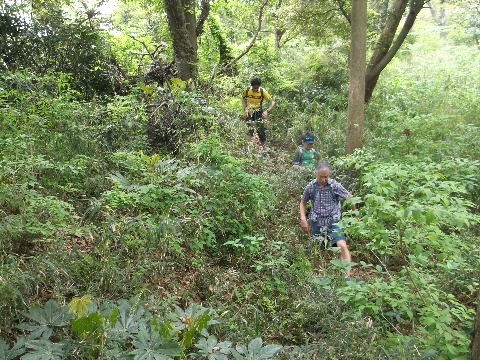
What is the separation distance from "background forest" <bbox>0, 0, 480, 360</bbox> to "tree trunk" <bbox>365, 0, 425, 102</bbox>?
0.05 meters

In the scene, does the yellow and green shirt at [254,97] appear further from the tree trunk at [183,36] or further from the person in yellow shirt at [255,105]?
the tree trunk at [183,36]

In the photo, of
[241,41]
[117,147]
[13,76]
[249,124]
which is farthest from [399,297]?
[241,41]

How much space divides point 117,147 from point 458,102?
8.64m

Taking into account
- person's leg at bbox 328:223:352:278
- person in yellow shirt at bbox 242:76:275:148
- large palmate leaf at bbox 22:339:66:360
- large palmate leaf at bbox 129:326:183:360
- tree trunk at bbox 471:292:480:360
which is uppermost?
person in yellow shirt at bbox 242:76:275:148

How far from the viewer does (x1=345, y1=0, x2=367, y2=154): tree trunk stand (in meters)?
6.99

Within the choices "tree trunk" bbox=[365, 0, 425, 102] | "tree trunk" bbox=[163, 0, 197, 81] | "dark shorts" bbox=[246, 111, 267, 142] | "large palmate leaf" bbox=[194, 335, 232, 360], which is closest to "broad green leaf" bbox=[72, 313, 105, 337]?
"large palmate leaf" bbox=[194, 335, 232, 360]

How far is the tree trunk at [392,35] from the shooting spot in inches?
350

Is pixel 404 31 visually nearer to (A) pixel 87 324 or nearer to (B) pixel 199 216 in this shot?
(B) pixel 199 216

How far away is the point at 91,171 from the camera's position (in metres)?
5.43

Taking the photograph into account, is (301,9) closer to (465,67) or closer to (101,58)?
(101,58)

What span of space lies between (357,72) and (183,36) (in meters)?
4.05

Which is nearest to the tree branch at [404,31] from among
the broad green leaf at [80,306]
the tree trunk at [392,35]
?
the tree trunk at [392,35]

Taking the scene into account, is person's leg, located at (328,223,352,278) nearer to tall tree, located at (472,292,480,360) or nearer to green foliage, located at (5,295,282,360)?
tall tree, located at (472,292,480,360)

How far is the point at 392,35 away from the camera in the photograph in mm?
9195
